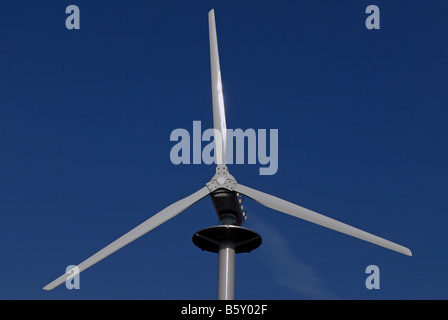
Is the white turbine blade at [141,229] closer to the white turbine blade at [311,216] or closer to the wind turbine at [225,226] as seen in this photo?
the wind turbine at [225,226]

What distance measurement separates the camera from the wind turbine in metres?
38.2

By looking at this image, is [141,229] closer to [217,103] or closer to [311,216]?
[311,216]

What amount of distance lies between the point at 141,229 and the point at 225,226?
474 cm

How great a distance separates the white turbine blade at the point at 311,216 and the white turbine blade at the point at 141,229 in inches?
104

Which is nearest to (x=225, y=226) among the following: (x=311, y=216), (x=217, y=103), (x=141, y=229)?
(x=141, y=229)

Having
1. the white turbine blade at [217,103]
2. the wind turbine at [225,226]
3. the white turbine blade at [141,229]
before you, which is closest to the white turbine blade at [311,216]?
the wind turbine at [225,226]

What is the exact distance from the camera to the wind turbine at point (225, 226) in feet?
125

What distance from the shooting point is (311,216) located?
3828 cm

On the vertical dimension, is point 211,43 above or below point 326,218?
above
